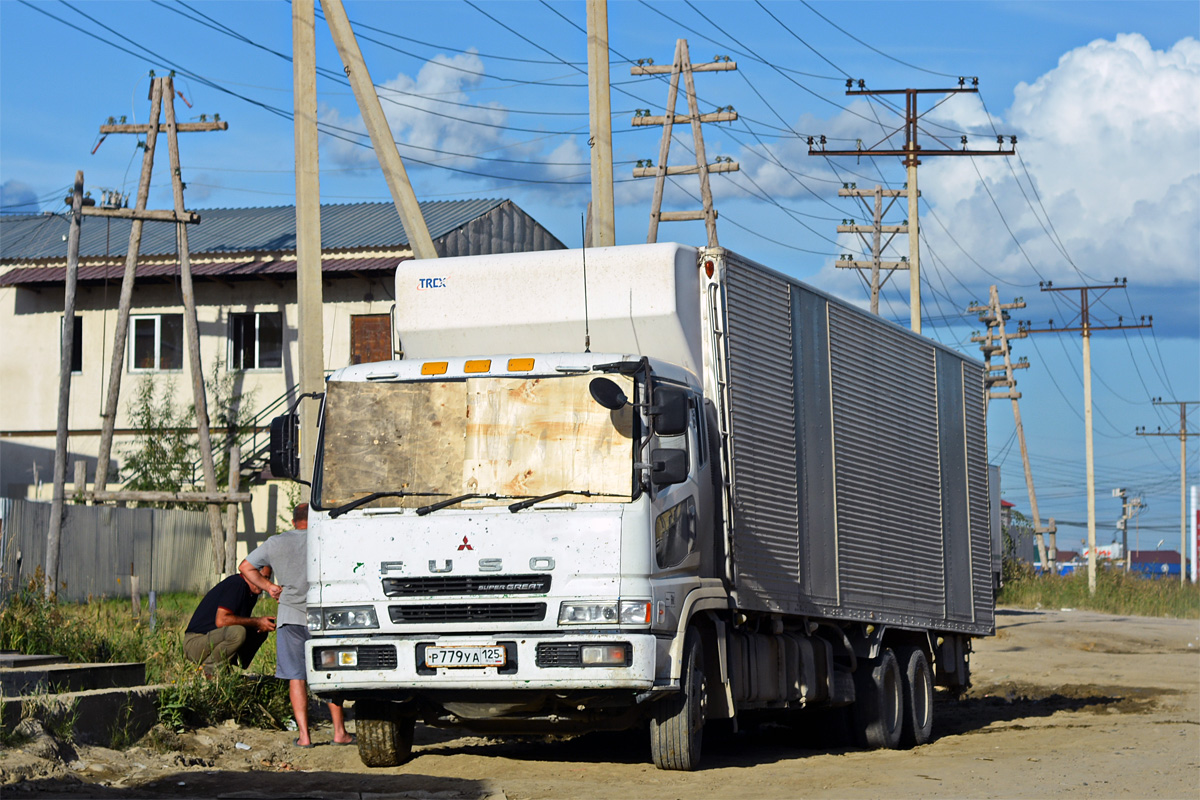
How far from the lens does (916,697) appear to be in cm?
1418

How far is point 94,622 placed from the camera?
14102 millimetres

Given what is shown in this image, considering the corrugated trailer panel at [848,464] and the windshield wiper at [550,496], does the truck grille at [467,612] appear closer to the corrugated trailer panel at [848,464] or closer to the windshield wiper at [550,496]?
the windshield wiper at [550,496]

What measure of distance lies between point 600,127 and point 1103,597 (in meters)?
37.1

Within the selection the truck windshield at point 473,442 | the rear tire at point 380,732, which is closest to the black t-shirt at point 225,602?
the rear tire at point 380,732

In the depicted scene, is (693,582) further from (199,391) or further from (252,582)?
(199,391)

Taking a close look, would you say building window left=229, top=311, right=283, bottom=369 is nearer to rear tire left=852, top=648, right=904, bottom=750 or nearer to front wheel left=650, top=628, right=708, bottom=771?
rear tire left=852, top=648, right=904, bottom=750

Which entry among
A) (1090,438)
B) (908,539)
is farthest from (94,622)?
(1090,438)

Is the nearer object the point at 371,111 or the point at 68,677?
the point at 68,677

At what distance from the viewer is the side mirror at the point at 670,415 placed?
9297mm

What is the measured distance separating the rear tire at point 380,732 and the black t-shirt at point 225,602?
2113 mm

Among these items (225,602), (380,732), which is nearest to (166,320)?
(225,602)

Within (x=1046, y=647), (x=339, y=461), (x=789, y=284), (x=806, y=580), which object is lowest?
(x=1046, y=647)

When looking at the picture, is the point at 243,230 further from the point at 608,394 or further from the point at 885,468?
the point at 608,394

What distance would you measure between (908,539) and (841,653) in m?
1.60
